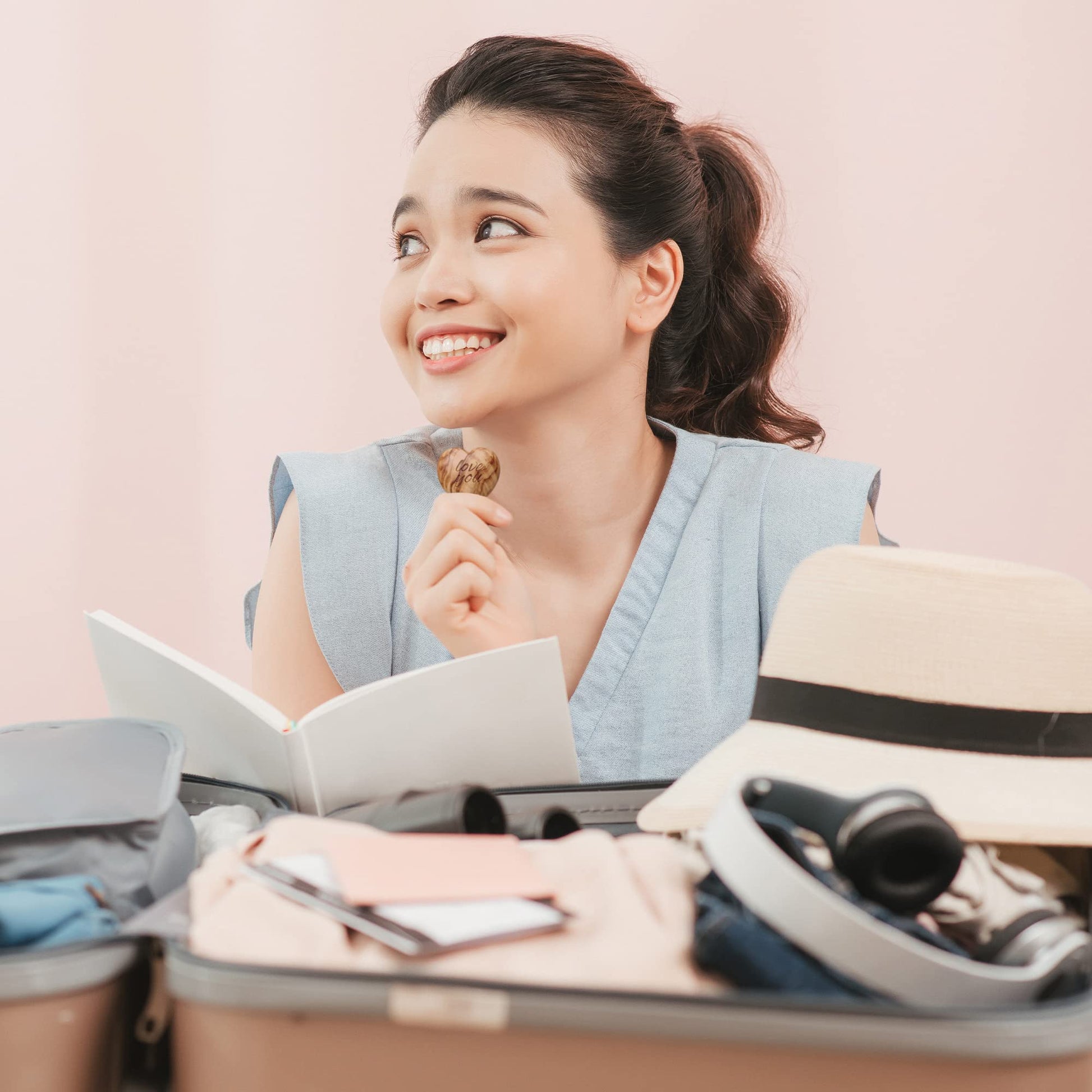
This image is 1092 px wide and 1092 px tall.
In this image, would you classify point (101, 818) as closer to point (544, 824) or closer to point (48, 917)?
point (48, 917)

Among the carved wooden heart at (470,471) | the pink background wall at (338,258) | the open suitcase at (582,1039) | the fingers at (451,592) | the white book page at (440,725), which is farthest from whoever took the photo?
the pink background wall at (338,258)

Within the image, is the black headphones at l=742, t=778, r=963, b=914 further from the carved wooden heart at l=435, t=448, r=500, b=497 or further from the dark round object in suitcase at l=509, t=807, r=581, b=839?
the carved wooden heart at l=435, t=448, r=500, b=497

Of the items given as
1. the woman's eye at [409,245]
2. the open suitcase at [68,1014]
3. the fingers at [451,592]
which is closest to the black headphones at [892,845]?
the open suitcase at [68,1014]

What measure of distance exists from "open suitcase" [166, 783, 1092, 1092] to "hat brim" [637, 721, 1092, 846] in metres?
0.19

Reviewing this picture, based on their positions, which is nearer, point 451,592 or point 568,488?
point 451,592

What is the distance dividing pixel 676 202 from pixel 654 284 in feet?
0.30

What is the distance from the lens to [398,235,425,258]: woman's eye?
1.23m

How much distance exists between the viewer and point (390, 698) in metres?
0.77

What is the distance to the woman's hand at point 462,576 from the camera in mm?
1009

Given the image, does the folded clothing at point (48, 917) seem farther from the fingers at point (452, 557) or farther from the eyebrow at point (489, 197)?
the eyebrow at point (489, 197)

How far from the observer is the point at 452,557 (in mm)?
1010

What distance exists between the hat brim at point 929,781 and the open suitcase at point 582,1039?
0.62 ft

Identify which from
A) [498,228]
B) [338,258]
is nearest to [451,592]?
[498,228]

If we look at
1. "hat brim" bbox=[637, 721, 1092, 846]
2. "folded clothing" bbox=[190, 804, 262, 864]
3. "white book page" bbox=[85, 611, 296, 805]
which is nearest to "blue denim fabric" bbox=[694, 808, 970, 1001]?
"hat brim" bbox=[637, 721, 1092, 846]
